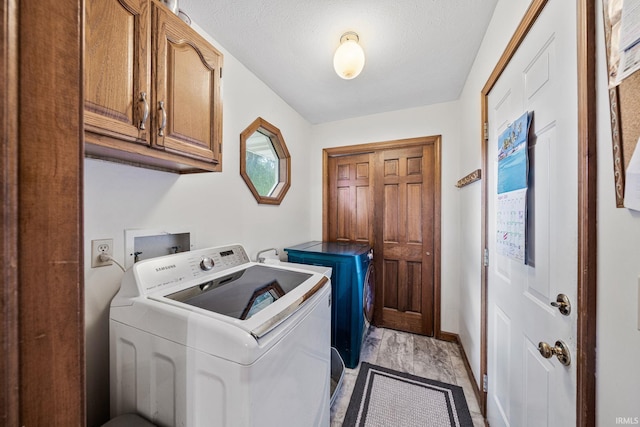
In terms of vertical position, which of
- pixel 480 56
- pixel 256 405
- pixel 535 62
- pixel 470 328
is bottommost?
pixel 470 328

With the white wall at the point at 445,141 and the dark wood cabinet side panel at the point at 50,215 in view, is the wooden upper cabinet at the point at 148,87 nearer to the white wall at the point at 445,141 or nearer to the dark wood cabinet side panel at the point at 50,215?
the dark wood cabinet side panel at the point at 50,215

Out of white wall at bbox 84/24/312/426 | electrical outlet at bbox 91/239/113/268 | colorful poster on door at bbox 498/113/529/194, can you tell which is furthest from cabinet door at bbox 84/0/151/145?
colorful poster on door at bbox 498/113/529/194

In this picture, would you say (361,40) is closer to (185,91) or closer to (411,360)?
(185,91)

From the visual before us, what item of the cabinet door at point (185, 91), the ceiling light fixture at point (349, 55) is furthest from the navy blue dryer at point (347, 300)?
the ceiling light fixture at point (349, 55)

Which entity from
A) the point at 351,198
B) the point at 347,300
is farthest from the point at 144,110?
the point at 351,198

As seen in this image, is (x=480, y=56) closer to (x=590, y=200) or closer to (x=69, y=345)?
(x=590, y=200)

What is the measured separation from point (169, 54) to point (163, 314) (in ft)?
3.40

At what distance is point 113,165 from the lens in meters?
1.05

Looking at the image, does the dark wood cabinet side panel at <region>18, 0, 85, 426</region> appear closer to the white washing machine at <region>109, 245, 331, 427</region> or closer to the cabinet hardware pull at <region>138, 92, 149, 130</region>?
the white washing machine at <region>109, 245, 331, 427</region>

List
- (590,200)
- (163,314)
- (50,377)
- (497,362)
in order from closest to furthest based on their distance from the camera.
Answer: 1. (50,377)
2. (590,200)
3. (163,314)
4. (497,362)

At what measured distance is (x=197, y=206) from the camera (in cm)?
147

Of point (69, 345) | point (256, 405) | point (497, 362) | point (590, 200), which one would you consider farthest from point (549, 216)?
point (69, 345)

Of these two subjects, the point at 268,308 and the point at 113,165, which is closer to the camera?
the point at 268,308

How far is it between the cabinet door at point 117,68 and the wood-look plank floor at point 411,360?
194cm
